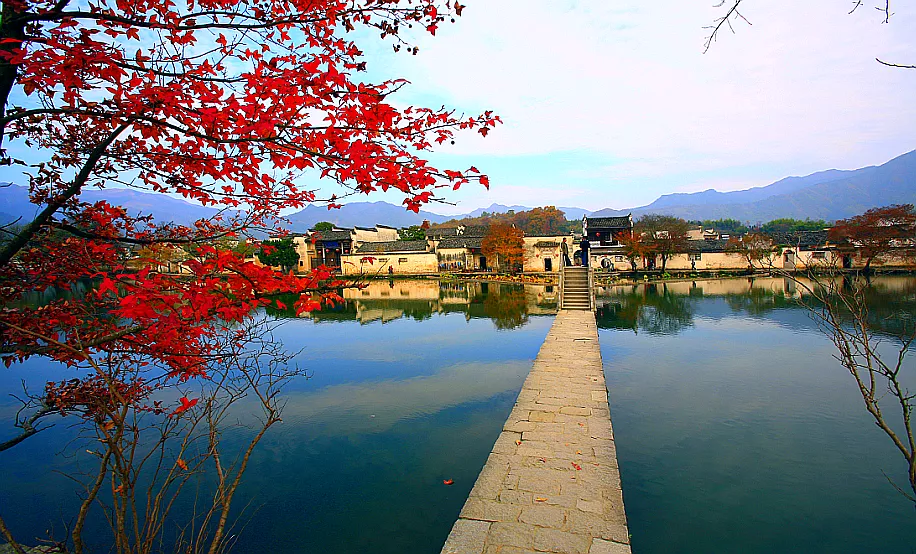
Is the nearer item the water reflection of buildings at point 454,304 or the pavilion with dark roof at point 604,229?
the water reflection of buildings at point 454,304

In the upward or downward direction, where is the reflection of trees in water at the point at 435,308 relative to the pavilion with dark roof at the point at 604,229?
downward

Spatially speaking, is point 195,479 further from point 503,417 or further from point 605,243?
point 605,243

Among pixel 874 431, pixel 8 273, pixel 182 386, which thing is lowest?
pixel 874 431

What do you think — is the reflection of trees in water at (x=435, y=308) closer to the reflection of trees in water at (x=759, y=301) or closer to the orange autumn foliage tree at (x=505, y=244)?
the reflection of trees in water at (x=759, y=301)

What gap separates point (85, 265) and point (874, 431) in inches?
373

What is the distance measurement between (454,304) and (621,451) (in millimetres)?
15427

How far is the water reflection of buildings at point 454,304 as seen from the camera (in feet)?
59.1

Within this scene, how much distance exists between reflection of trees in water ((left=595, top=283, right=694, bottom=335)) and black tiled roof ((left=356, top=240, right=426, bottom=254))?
22.2 metres

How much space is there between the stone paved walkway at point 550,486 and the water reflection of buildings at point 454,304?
894 cm

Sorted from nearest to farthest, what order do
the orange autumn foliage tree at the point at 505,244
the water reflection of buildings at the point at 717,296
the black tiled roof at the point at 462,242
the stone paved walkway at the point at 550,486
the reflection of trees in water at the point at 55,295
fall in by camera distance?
the reflection of trees in water at the point at 55,295 → the stone paved walkway at the point at 550,486 → the water reflection of buildings at the point at 717,296 → the orange autumn foliage tree at the point at 505,244 → the black tiled roof at the point at 462,242

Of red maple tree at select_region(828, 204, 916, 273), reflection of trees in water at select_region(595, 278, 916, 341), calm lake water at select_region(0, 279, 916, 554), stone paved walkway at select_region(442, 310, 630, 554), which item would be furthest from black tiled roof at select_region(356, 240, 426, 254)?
stone paved walkway at select_region(442, 310, 630, 554)

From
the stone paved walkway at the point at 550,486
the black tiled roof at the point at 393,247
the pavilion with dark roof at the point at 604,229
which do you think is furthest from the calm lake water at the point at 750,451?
the black tiled roof at the point at 393,247

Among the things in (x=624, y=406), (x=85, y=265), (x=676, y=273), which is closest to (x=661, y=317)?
(x=624, y=406)

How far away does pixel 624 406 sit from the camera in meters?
7.71
